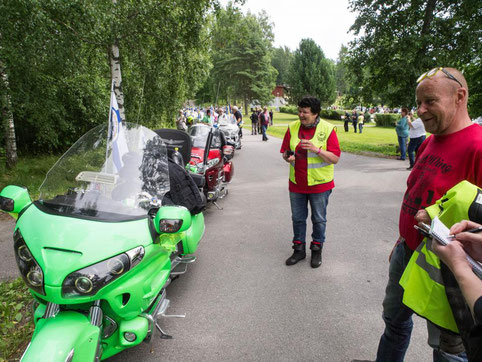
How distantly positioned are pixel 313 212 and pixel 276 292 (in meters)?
1.03

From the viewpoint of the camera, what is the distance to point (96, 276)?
179 cm

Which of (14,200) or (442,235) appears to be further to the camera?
(14,200)

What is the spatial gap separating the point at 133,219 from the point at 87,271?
17.5 inches

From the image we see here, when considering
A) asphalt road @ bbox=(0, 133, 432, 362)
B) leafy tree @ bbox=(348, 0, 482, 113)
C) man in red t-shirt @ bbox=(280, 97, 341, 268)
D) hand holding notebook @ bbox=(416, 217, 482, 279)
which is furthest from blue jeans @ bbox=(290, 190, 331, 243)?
leafy tree @ bbox=(348, 0, 482, 113)

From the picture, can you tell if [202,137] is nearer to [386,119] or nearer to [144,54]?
[144,54]

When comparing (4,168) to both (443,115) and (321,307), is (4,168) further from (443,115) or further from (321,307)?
(443,115)

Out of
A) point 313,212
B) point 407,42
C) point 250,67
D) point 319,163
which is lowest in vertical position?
point 313,212

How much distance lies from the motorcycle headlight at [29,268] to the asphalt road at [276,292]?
102 centimetres

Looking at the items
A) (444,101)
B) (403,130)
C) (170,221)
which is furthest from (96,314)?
(403,130)

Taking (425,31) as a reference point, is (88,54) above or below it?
below

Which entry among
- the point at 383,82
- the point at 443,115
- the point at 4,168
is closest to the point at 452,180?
the point at 443,115

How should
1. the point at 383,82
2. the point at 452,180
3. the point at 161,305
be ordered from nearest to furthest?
the point at 452,180 → the point at 161,305 → the point at 383,82

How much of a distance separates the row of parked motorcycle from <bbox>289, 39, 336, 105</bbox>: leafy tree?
43504 millimetres

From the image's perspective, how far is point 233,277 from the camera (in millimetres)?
3652
